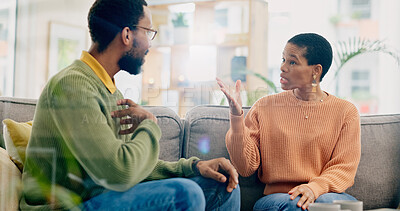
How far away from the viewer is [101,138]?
2.47 ft

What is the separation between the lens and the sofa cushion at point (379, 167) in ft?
3.82

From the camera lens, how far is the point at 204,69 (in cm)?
104

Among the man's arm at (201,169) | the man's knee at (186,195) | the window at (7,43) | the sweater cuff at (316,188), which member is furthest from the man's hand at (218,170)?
the window at (7,43)

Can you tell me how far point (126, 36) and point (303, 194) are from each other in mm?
609

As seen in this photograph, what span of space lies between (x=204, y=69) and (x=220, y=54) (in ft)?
0.20

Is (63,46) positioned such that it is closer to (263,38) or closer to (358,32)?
(263,38)

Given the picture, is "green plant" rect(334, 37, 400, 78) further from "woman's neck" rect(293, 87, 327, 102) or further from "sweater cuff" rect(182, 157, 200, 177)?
"sweater cuff" rect(182, 157, 200, 177)

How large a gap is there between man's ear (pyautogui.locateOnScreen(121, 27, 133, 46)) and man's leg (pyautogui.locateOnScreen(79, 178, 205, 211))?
1.04 feet

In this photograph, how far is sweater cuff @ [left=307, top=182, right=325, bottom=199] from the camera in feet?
3.31

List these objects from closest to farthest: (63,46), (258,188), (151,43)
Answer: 1. (151,43)
2. (63,46)
3. (258,188)

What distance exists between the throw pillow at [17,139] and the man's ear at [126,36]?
0.31 meters

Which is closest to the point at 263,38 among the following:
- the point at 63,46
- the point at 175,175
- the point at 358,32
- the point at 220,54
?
the point at 220,54

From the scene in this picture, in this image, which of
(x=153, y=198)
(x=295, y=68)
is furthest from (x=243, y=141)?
(x=153, y=198)

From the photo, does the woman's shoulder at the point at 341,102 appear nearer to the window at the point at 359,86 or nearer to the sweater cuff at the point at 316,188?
the window at the point at 359,86
